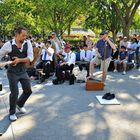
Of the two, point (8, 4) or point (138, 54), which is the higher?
point (8, 4)

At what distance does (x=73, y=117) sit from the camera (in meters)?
7.46

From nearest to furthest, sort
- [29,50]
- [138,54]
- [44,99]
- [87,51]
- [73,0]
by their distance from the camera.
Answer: [29,50] → [44,99] → [87,51] → [138,54] → [73,0]

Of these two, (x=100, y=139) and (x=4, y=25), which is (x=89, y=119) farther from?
(x=4, y=25)

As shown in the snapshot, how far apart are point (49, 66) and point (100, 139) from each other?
6934 millimetres

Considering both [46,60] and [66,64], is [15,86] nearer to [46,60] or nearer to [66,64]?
[66,64]

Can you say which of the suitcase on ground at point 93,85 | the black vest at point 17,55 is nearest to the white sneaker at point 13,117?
the black vest at point 17,55

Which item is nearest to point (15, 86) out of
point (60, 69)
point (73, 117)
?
point (73, 117)

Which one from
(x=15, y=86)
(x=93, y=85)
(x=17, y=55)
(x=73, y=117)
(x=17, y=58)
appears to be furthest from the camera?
(x=93, y=85)

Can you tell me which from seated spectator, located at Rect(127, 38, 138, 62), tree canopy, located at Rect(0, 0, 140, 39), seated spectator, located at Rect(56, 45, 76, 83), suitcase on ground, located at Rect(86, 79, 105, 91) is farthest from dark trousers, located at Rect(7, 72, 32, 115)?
tree canopy, located at Rect(0, 0, 140, 39)

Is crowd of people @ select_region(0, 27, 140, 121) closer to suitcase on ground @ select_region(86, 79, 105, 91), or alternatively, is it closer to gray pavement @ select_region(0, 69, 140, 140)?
gray pavement @ select_region(0, 69, 140, 140)

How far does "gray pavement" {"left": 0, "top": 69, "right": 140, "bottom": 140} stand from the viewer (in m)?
6.32

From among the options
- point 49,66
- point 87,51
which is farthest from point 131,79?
point 49,66

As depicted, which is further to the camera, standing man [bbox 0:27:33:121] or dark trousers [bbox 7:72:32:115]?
dark trousers [bbox 7:72:32:115]

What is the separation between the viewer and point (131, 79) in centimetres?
1267
